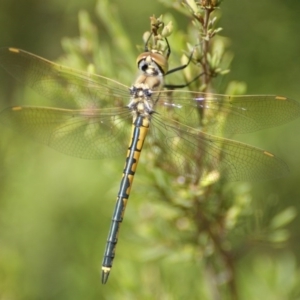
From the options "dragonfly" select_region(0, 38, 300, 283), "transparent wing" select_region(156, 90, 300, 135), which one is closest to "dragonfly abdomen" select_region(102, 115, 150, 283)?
"dragonfly" select_region(0, 38, 300, 283)

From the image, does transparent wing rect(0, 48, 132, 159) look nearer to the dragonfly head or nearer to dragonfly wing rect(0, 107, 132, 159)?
dragonfly wing rect(0, 107, 132, 159)

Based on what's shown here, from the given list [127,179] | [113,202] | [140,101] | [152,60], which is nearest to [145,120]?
[140,101]

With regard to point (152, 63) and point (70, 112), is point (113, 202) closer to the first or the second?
point (70, 112)

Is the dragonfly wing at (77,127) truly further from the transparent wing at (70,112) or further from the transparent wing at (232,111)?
the transparent wing at (232,111)

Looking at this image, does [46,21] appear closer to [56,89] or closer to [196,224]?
[56,89]

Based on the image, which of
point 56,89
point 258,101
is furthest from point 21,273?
point 258,101

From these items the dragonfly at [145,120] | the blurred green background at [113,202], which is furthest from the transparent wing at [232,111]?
the blurred green background at [113,202]
